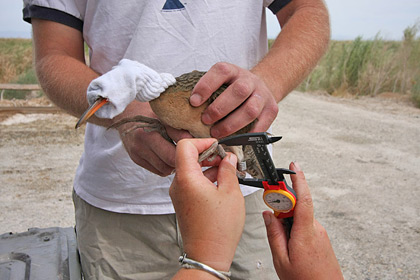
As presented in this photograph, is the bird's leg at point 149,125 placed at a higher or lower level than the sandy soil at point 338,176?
higher

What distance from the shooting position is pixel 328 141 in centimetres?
786

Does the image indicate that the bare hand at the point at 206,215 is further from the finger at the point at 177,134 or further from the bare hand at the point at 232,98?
the finger at the point at 177,134

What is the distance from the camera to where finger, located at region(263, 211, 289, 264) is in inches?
48.8

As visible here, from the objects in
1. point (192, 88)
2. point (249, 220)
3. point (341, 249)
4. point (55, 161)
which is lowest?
point (55, 161)

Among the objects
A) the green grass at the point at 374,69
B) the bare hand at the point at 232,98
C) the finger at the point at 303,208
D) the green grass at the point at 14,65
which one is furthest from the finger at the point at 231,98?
Result: the green grass at the point at 374,69

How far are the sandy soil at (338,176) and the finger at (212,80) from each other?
314cm

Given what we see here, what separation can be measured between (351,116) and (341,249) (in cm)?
647

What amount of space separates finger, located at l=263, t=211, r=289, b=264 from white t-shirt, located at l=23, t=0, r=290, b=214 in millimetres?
692

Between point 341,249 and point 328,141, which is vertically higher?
point 341,249

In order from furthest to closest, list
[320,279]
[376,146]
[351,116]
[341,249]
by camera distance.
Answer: [351,116] < [376,146] < [341,249] < [320,279]

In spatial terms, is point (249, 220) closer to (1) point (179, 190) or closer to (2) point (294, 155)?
(1) point (179, 190)

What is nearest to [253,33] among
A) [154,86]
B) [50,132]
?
[154,86]

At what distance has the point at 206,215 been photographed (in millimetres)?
929

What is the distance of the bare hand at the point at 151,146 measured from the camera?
141 cm
